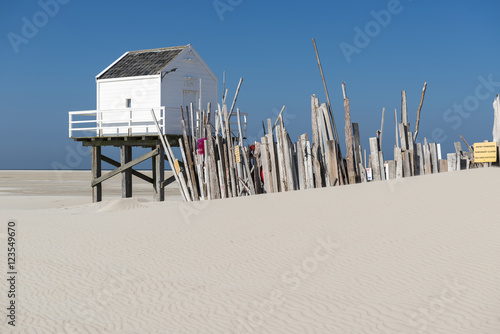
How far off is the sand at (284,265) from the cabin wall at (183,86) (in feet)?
29.6

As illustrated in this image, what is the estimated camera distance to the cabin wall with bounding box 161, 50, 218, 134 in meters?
20.1

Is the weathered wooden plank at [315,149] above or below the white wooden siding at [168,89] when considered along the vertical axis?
below

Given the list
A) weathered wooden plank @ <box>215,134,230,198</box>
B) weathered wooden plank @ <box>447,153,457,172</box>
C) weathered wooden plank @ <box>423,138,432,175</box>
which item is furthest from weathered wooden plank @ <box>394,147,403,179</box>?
weathered wooden plank @ <box>215,134,230,198</box>

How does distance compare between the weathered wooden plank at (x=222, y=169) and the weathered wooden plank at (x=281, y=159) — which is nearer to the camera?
the weathered wooden plank at (x=281, y=159)

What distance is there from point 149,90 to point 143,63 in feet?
5.26

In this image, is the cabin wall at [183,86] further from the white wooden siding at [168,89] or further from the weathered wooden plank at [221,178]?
the weathered wooden plank at [221,178]

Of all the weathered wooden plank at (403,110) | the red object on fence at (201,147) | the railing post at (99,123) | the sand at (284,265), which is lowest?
the sand at (284,265)

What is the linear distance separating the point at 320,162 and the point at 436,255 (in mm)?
5647

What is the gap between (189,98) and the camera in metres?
21.2

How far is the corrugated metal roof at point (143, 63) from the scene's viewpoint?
20703 mm

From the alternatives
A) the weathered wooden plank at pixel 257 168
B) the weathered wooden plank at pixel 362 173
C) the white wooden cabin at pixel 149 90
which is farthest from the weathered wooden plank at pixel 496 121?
the white wooden cabin at pixel 149 90

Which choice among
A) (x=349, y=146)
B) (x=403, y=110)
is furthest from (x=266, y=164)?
(x=403, y=110)

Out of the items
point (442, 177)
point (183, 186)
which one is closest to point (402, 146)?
point (442, 177)

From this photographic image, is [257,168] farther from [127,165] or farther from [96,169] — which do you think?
[96,169]
